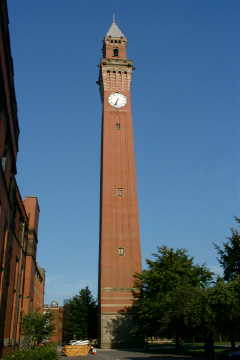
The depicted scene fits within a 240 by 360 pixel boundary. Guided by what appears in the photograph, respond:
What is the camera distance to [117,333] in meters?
46.6

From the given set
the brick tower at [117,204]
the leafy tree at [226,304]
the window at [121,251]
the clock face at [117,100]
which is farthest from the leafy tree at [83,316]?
the leafy tree at [226,304]

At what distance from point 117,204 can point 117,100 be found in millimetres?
16755

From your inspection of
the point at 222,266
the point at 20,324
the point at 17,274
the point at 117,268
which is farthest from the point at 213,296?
the point at 117,268

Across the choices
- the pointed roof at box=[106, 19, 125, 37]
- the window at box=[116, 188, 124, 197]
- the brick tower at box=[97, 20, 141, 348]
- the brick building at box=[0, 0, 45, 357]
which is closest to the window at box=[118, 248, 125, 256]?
the brick tower at box=[97, 20, 141, 348]

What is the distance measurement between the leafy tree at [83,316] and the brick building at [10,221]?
924 inches

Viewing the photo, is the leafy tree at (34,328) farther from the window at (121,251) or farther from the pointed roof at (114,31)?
the pointed roof at (114,31)

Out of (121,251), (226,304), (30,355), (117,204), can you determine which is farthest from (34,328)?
(30,355)

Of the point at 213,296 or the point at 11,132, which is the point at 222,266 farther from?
the point at 11,132

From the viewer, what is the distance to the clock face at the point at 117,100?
59.5m

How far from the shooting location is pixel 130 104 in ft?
197

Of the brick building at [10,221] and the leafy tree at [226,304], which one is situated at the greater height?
the brick building at [10,221]

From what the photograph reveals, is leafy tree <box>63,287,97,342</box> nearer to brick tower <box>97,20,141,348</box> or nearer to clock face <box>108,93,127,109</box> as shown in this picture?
brick tower <box>97,20,141,348</box>

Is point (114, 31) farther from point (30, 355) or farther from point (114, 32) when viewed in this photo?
point (30, 355)

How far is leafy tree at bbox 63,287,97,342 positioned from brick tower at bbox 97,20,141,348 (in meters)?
15.6
